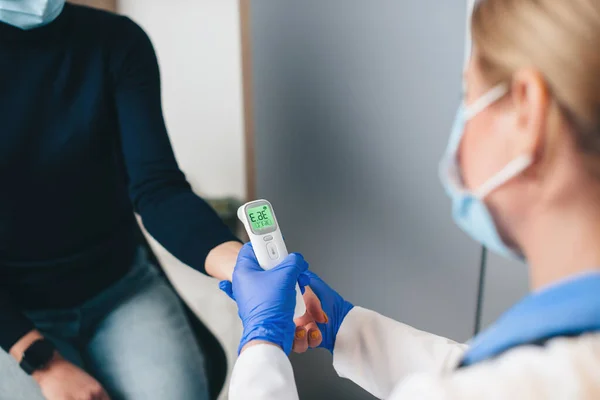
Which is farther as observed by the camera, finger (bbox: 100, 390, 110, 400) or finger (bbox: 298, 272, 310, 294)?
finger (bbox: 100, 390, 110, 400)

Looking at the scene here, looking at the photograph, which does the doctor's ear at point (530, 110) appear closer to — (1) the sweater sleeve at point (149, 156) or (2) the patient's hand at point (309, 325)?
(2) the patient's hand at point (309, 325)

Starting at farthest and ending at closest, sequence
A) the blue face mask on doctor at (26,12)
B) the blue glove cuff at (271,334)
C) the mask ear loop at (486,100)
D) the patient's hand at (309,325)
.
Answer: the blue face mask on doctor at (26,12), the patient's hand at (309,325), the blue glove cuff at (271,334), the mask ear loop at (486,100)

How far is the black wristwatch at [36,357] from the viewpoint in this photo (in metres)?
0.83

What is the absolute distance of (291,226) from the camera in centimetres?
112

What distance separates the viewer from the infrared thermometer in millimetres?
707

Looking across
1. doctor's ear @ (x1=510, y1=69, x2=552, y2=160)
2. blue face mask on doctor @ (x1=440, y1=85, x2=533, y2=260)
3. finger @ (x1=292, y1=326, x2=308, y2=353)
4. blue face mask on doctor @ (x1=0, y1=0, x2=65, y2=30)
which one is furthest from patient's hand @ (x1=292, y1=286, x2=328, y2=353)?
blue face mask on doctor @ (x1=0, y1=0, x2=65, y2=30)

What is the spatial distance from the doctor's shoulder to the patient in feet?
1.56

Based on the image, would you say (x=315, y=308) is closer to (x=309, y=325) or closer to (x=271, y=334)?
(x=309, y=325)

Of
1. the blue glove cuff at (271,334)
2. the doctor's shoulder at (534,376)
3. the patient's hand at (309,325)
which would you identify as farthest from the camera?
the patient's hand at (309,325)

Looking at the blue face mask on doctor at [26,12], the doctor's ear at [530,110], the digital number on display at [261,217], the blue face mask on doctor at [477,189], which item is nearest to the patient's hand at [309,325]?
the digital number on display at [261,217]

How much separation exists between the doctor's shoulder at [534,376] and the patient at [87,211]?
1.56 feet

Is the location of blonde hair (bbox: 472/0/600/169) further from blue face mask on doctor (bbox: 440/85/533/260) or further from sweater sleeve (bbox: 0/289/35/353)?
sweater sleeve (bbox: 0/289/35/353)

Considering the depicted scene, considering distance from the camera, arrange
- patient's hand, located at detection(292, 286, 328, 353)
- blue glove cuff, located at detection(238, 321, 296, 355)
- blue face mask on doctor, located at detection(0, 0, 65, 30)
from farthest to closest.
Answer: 1. blue face mask on doctor, located at detection(0, 0, 65, 30)
2. patient's hand, located at detection(292, 286, 328, 353)
3. blue glove cuff, located at detection(238, 321, 296, 355)

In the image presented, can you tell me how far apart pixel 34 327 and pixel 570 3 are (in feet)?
2.81
